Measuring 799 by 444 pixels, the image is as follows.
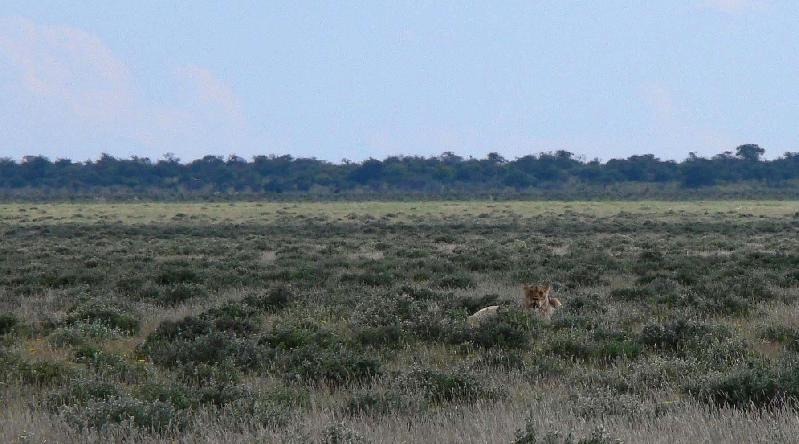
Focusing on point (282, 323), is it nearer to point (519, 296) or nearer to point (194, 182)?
point (519, 296)

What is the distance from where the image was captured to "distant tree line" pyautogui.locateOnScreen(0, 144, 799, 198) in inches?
5359

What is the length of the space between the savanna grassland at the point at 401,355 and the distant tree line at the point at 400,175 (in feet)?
389

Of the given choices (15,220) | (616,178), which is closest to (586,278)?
(15,220)

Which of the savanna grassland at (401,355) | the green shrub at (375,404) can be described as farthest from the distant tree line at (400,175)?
the green shrub at (375,404)

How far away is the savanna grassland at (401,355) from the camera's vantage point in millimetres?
6039

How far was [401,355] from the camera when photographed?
378 inches

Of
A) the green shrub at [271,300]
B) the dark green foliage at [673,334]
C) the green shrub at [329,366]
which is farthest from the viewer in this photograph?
the green shrub at [271,300]

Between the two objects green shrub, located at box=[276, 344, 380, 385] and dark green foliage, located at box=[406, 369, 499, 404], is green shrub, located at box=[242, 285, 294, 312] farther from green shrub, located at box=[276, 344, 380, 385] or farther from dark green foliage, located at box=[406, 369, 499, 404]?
dark green foliage, located at box=[406, 369, 499, 404]

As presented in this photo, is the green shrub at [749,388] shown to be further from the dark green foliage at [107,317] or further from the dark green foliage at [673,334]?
the dark green foliage at [107,317]

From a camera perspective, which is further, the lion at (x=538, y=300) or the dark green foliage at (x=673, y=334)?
the lion at (x=538, y=300)

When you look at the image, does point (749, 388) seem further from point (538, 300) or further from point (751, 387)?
point (538, 300)

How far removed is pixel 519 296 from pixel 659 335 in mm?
4756

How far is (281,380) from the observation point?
828 cm

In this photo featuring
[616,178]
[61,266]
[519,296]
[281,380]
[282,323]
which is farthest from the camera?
[616,178]
